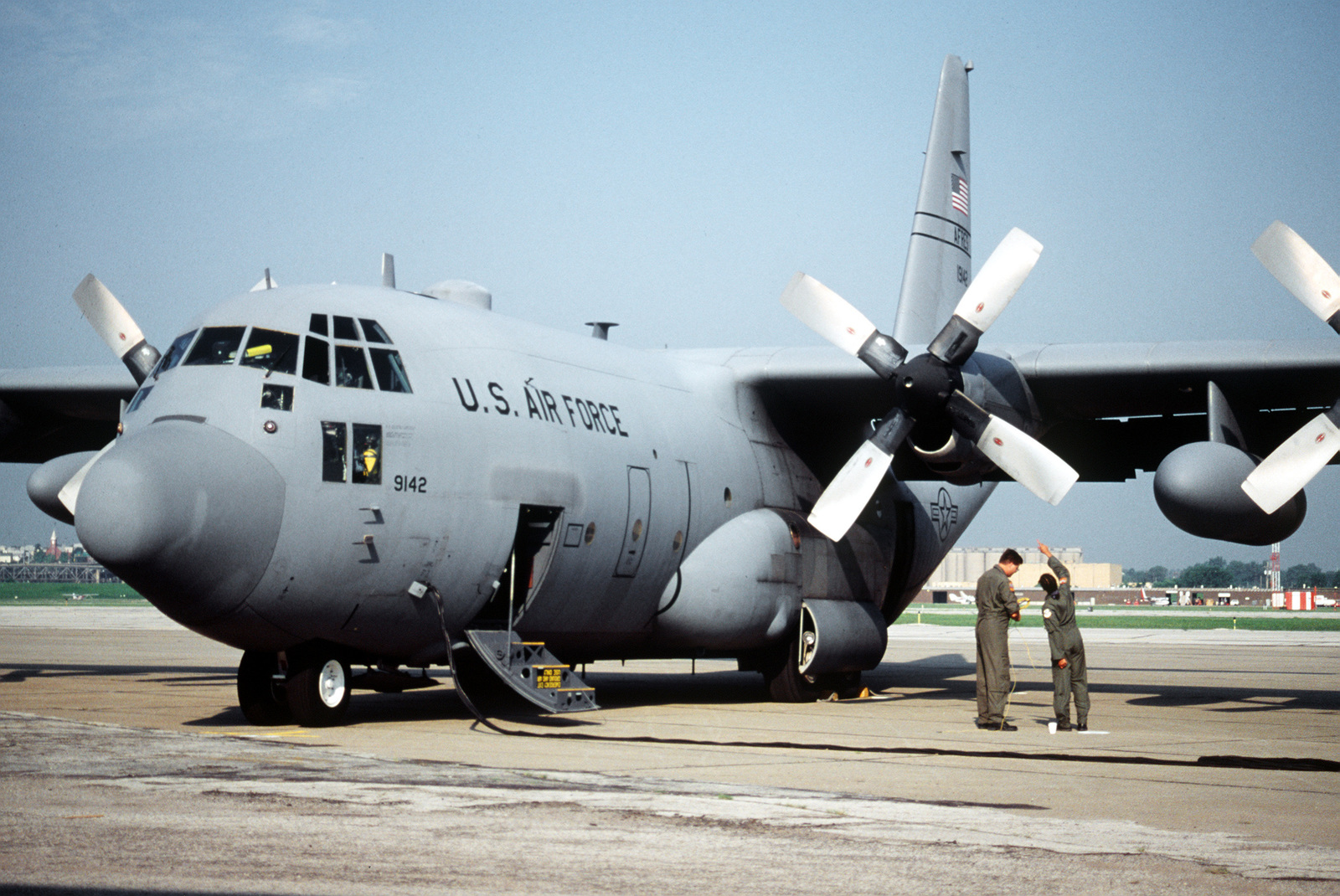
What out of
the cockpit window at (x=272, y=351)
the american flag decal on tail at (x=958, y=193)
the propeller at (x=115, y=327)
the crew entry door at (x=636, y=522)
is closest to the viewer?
the cockpit window at (x=272, y=351)

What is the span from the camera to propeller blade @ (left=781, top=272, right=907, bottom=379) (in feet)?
53.3

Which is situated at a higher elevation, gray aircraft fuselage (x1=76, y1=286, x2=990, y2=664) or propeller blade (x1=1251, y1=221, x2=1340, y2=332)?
propeller blade (x1=1251, y1=221, x2=1340, y2=332)

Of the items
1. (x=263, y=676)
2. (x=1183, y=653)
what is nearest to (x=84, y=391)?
(x=263, y=676)

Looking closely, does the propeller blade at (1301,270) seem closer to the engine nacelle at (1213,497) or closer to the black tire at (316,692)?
the engine nacelle at (1213,497)

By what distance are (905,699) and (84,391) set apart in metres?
12.3

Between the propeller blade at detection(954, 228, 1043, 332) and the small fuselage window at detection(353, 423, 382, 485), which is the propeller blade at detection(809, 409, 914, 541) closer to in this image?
the propeller blade at detection(954, 228, 1043, 332)

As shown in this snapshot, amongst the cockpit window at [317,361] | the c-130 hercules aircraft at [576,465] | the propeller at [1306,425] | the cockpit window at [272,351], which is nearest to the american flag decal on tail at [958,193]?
the c-130 hercules aircraft at [576,465]

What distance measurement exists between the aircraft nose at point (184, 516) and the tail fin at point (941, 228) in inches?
504

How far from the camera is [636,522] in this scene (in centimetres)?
1508

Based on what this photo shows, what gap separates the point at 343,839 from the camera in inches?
259

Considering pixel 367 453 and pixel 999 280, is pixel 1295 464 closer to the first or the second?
pixel 999 280

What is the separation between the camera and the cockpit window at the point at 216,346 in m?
12.2

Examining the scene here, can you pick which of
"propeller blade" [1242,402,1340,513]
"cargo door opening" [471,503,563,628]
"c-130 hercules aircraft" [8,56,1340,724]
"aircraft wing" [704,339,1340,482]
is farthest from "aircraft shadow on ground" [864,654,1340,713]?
"cargo door opening" [471,503,563,628]

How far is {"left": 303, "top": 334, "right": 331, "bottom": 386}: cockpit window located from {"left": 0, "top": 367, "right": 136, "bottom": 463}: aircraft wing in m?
7.57
